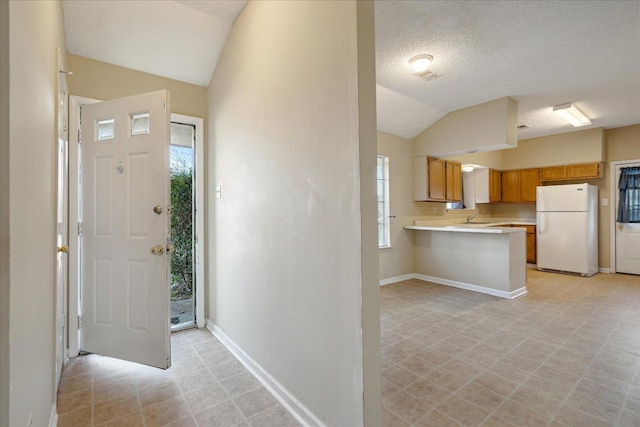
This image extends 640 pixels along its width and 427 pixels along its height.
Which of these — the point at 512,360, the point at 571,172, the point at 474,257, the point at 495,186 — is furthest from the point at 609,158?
the point at 512,360

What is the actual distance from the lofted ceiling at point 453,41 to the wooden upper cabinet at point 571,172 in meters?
2.14

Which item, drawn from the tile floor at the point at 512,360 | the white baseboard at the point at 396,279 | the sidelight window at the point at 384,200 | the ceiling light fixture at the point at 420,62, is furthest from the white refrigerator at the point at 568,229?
the ceiling light fixture at the point at 420,62

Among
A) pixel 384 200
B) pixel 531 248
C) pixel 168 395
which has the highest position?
pixel 384 200

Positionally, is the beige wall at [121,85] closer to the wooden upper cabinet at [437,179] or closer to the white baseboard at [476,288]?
the wooden upper cabinet at [437,179]

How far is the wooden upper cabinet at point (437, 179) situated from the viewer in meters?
5.16

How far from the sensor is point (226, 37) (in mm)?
2680

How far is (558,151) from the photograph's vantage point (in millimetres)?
5949

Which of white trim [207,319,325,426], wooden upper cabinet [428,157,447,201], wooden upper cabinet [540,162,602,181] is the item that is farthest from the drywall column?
wooden upper cabinet [540,162,602,181]

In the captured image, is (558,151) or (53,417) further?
(558,151)

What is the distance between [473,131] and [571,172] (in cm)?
298

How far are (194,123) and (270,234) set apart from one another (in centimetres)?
180

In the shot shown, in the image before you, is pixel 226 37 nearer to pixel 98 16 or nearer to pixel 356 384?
pixel 98 16

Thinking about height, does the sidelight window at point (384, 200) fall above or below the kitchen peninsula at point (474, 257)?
above

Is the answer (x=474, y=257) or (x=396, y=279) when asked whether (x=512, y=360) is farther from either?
(x=396, y=279)
